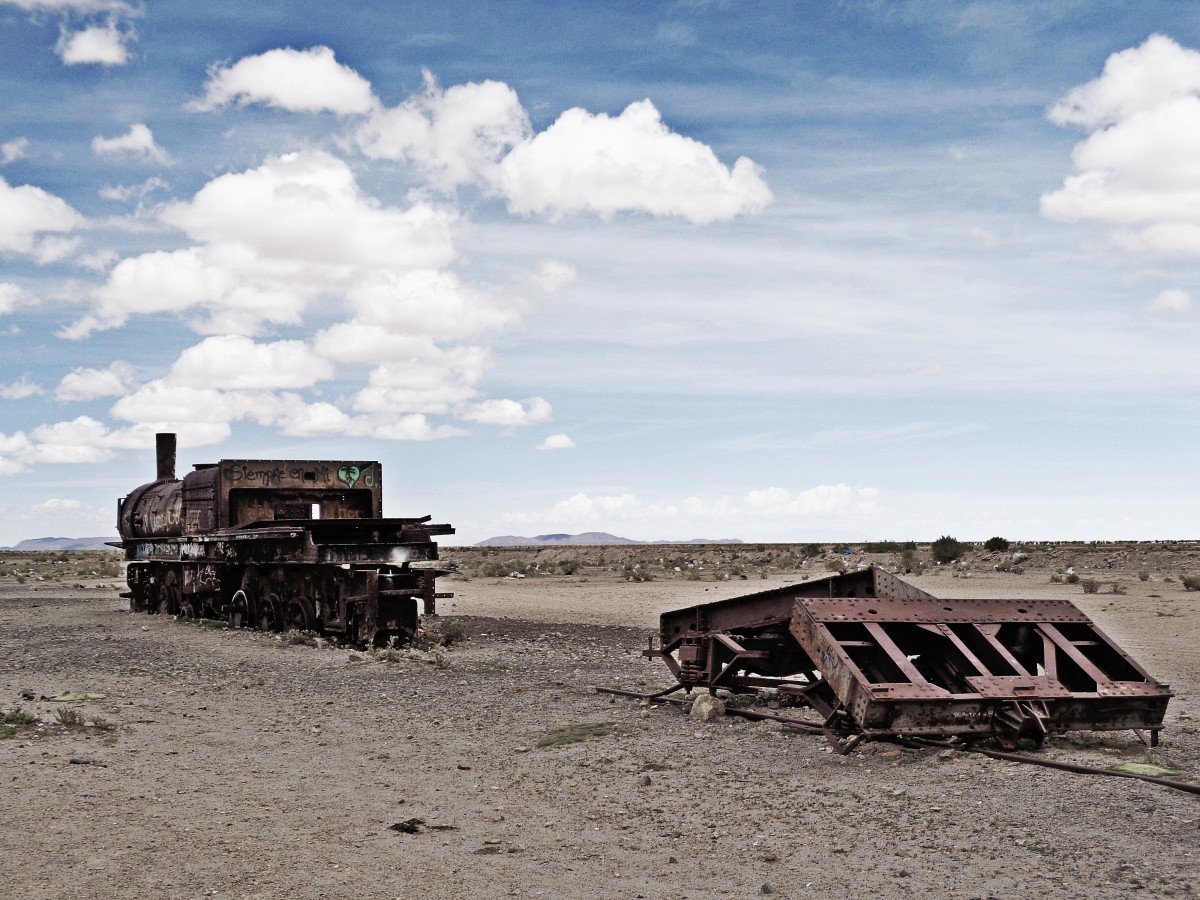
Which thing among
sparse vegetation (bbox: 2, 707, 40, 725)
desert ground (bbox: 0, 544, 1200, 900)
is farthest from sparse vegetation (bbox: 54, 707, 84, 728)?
sparse vegetation (bbox: 2, 707, 40, 725)

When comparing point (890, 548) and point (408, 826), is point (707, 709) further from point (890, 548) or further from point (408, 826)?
point (890, 548)

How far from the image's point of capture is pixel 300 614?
65.3 ft

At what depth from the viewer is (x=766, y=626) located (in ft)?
33.8

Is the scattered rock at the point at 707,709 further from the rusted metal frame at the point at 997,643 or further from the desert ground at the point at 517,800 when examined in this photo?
the rusted metal frame at the point at 997,643

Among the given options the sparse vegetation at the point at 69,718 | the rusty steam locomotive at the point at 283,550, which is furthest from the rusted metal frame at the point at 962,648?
the rusty steam locomotive at the point at 283,550

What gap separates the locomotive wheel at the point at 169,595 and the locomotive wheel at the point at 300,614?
6.29m

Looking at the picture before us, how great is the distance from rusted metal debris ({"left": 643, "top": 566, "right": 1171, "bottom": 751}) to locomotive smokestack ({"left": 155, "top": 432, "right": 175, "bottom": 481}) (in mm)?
20959

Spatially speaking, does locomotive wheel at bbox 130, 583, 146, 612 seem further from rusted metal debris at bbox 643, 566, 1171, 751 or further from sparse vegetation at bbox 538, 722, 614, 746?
sparse vegetation at bbox 538, 722, 614, 746

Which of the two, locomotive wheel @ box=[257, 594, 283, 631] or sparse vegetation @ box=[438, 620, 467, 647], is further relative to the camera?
locomotive wheel @ box=[257, 594, 283, 631]

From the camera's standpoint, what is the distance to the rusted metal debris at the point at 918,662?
26.9 feet

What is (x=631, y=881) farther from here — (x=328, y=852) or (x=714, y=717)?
(x=714, y=717)

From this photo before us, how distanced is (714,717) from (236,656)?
901cm

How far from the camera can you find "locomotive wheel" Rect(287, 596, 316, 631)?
1942cm

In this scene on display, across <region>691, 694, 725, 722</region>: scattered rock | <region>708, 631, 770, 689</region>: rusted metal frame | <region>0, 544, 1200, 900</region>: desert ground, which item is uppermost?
<region>708, 631, 770, 689</region>: rusted metal frame
